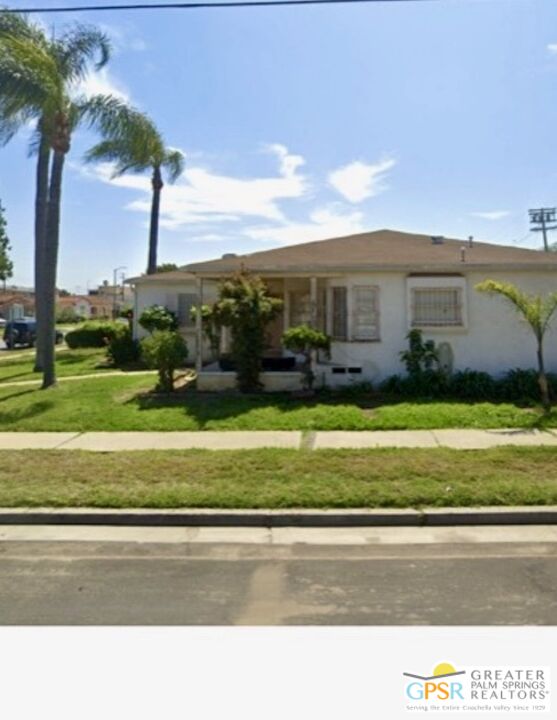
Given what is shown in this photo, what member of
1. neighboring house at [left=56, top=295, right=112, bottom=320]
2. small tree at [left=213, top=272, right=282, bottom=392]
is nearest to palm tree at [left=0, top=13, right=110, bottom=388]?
small tree at [left=213, top=272, right=282, bottom=392]

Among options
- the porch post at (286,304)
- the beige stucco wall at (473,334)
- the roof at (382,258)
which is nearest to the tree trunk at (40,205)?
the roof at (382,258)

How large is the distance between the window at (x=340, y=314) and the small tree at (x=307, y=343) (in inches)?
33.3

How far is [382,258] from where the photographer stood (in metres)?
12.6

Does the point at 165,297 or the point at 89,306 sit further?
the point at 89,306

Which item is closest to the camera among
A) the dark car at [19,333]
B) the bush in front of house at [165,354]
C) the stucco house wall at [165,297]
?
the bush in front of house at [165,354]

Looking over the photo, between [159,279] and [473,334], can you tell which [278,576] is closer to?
[473,334]

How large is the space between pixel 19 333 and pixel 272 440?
2861cm

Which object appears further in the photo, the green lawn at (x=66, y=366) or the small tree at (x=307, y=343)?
the green lawn at (x=66, y=366)

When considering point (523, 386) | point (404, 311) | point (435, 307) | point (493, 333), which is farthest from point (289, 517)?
point (493, 333)

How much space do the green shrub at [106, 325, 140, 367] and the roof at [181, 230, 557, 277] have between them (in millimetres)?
5624

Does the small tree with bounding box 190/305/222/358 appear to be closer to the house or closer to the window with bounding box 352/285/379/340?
the house

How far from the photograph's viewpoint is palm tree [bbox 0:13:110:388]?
439 inches
